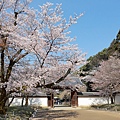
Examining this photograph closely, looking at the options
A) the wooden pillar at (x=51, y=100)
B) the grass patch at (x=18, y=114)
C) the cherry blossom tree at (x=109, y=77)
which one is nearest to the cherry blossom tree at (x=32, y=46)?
the grass patch at (x=18, y=114)

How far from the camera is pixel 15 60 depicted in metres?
9.37

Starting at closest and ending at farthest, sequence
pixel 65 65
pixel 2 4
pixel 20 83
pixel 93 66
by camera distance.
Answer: pixel 20 83 → pixel 2 4 → pixel 65 65 → pixel 93 66

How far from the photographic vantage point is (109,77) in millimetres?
20594

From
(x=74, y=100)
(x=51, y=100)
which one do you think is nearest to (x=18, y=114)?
(x=51, y=100)

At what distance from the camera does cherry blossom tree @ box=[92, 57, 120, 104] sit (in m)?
19.4

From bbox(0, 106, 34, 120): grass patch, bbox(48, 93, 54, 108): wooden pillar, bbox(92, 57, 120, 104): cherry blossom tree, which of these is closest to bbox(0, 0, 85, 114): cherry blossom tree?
bbox(0, 106, 34, 120): grass patch

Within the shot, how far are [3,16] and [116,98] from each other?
2113 centimetres

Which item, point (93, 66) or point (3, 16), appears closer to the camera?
point (3, 16)

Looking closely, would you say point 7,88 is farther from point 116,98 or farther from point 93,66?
point 93,66

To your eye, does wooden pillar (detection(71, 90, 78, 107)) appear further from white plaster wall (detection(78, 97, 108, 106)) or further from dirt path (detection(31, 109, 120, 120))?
dirt path (detection(31, 109, 120, 120))

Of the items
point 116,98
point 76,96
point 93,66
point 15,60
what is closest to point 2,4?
point 15,60

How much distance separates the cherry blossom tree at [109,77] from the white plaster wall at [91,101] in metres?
2.06

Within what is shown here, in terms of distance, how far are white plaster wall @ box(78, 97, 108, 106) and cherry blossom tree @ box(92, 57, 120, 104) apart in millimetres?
2060

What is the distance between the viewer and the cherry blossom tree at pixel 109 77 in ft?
63.6
